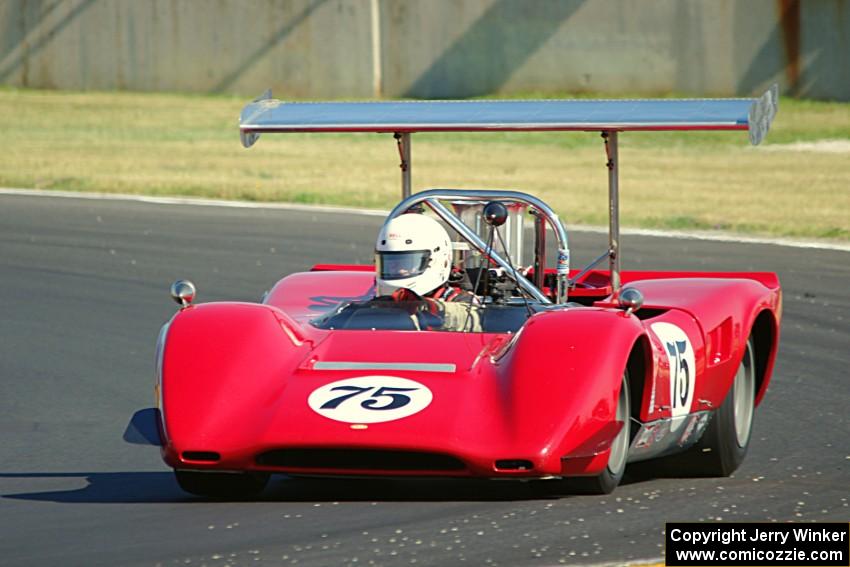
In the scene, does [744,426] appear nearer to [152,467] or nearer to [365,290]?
[365,290]

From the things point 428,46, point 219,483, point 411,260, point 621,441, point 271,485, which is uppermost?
point 428,46

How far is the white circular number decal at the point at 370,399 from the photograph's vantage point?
6155 millimetres

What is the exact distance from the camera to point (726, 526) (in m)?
5.96

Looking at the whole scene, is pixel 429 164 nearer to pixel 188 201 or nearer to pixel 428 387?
pixel 188 201

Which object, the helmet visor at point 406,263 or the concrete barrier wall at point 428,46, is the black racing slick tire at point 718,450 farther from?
the concrete barrier wall at point 428,46

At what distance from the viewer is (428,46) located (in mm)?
34688

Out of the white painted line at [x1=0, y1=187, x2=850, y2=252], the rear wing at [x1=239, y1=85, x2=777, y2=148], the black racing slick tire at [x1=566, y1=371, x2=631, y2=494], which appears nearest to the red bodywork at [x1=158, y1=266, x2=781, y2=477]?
the black racing slick tire at [x1=566, y1=371, x2=631, y2=494]

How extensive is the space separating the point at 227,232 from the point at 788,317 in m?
6.82

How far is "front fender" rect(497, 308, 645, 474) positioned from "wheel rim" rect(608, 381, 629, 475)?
0.58 ft

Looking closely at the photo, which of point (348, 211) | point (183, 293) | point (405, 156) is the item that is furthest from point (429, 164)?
point (183, 293)

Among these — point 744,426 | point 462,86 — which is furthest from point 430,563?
point 462,86

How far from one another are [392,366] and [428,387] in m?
0.22

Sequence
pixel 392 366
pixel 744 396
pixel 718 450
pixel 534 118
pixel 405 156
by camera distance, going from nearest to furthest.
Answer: pixel 392 366
pixel 718 450
pixel 744 396
pixel 534 118
pixel 405 156

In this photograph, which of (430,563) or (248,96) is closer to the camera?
(430,563)
